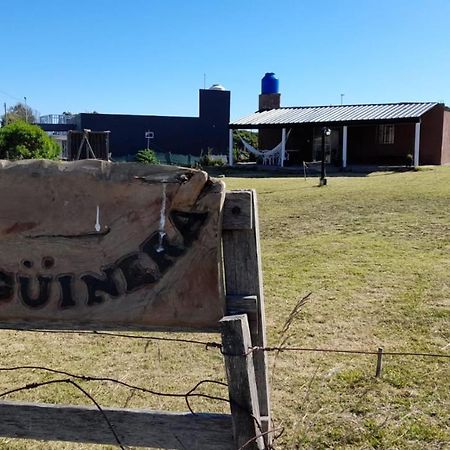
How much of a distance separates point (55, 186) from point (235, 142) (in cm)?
3688

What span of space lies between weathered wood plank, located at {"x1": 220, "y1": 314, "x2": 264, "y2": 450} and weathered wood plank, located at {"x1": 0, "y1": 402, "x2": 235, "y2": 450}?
7 cm

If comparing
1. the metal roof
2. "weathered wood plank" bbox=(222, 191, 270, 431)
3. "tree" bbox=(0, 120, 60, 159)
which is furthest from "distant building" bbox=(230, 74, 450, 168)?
"weathered wood plank" bbox=(222, 191, 270, 431)

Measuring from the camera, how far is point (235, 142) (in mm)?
38469

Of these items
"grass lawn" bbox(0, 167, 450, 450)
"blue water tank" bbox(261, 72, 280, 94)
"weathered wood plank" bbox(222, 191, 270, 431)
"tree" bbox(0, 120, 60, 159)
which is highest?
"blue water tank" bbox(261, 72, 280, 94)

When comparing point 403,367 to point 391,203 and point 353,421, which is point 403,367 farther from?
point 391,203

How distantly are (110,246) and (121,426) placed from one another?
633 millimetres

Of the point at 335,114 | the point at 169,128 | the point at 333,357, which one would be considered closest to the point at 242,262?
the point at 333,357

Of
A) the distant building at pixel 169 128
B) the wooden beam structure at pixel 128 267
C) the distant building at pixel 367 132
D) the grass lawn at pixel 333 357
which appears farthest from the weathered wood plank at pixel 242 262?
the distant building at pixel 169 128

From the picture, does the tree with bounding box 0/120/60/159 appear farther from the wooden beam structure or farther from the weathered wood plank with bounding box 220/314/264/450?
the weathered wood plank with bounding box 220/314/264/450

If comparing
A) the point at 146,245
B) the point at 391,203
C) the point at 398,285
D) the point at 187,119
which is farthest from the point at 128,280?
the point at 187,119

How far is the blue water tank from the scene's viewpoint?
32.6 metres

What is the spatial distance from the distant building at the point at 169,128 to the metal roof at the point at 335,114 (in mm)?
7423

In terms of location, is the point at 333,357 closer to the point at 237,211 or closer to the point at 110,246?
the point at 237,211

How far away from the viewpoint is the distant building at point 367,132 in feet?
83.4
